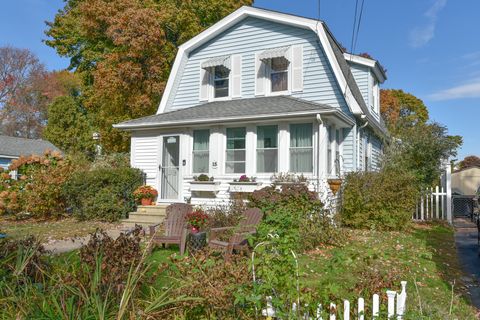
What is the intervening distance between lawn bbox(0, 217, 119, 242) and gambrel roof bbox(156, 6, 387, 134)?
18.9 feet

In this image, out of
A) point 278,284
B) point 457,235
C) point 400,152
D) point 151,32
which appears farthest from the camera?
point 151,32

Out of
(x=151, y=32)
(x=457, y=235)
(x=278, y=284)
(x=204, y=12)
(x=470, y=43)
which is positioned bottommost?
(x=457, y=235)

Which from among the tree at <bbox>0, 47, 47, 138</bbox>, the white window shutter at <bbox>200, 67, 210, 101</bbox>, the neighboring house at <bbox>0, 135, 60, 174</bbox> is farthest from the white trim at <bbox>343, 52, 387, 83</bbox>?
the tree at <bbox>0, 47, 47, 138</bbox>

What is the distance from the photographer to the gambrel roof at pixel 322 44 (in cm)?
1202

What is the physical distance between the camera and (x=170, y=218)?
777 centimetres

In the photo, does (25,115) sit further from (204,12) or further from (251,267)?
(251,267)

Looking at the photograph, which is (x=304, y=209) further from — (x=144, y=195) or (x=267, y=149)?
(x=144, y=195)

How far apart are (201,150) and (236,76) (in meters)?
3.47

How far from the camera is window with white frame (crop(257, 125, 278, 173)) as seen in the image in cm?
1178

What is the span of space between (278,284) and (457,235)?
1038 centimetres

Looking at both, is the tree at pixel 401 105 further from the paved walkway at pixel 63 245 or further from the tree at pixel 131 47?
the paved walkway at pixel 63 245

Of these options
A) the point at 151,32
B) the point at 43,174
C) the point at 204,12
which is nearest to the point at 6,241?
the point at 43,174

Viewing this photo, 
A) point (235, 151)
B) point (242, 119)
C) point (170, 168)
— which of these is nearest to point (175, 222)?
point (242, 119)

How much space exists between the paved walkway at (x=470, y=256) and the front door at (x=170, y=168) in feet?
30.1
